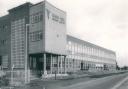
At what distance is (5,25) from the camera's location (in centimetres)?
5328

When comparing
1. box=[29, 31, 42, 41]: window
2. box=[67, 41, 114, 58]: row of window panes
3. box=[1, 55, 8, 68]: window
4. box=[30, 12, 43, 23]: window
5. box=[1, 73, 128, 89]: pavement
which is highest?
box=[30, 12, 43, 23]: window

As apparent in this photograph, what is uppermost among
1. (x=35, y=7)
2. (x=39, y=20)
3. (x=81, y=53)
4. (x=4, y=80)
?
(x=35, y=7)

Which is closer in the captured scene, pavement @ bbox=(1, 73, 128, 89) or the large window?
pavement @ bbox=(1, 73, 128, 89)

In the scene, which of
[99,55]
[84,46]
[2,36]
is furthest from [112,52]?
[2,36]

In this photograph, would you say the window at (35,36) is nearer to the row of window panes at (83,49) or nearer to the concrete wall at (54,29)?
the concrete wall at (54,29)

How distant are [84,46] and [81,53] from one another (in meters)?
4.21

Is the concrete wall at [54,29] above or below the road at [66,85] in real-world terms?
above

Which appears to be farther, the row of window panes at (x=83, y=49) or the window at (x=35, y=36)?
the row of window panes at (x=83, y=49)

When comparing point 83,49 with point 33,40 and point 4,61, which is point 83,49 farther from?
point 33,40

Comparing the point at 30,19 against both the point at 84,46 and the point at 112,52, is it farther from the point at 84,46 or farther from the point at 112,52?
the point at 112,52

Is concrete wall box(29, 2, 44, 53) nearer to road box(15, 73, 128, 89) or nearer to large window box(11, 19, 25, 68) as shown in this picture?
large window box(11, 19, 25, 68)

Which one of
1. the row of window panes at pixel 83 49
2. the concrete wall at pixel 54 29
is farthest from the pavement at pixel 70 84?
the row of window panes at pixel 83 49

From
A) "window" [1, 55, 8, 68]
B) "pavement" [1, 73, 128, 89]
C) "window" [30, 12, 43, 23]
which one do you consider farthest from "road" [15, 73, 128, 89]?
"window" [1, 55, 8, 68]

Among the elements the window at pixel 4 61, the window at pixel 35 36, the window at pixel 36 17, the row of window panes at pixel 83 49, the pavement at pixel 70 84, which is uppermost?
the window at pixel 36 17
